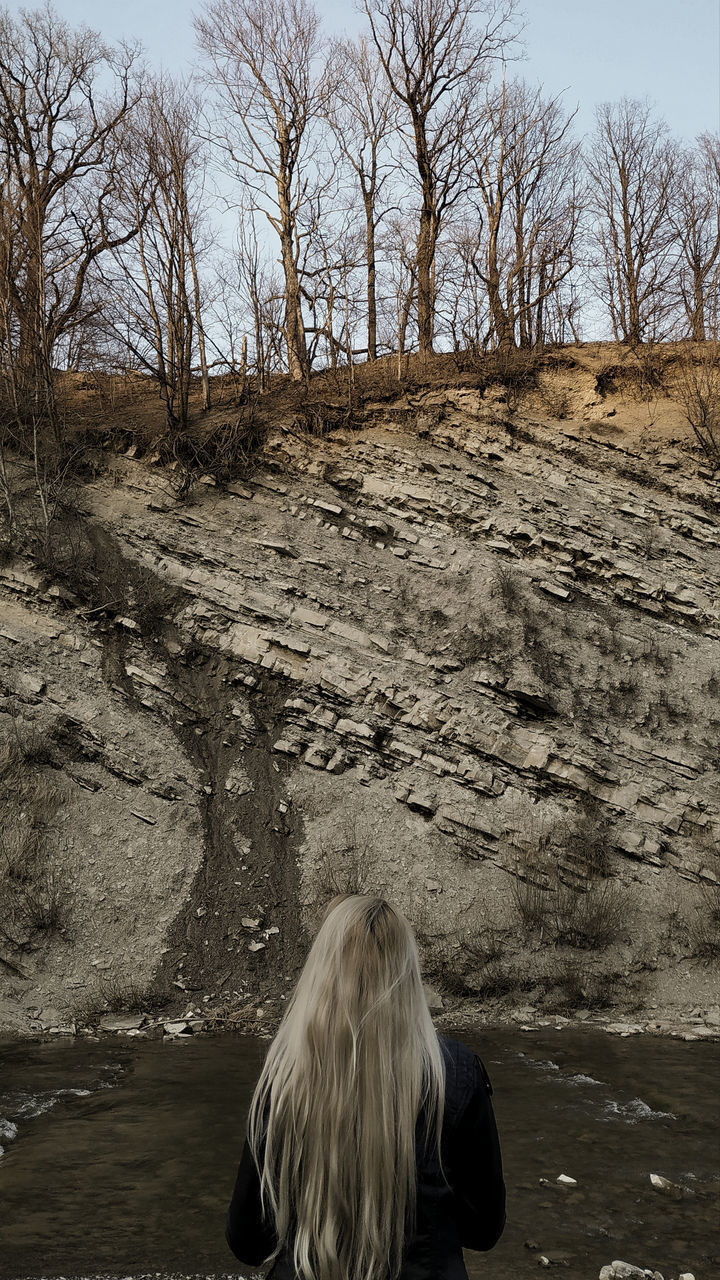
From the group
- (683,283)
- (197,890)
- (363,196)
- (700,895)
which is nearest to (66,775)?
(197,890)

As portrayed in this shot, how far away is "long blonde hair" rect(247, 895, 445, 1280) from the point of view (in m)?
1.70

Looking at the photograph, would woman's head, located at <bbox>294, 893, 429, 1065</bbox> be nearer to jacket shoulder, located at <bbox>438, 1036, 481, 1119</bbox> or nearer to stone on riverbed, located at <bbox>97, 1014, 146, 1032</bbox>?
jacket shoulder, located at <bbox>438, 1036, 481, 1119</bbox>

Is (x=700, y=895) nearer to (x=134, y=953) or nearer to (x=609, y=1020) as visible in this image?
(x=609, y=1020)

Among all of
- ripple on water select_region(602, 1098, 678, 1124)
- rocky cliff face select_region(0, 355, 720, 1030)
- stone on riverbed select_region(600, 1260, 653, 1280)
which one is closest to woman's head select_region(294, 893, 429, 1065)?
stone on riverbed select_region(600, 1260, 653, 1280)

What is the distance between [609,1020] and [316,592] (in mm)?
9018

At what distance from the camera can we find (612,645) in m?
15.8

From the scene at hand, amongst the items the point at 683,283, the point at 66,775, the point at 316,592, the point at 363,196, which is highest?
the point at 363,196

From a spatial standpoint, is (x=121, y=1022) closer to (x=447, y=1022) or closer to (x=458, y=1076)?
(x=447, y=1022)

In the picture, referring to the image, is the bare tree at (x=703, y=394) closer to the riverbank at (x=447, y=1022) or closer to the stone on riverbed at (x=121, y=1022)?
the riverbank at (x=447, y=1022)

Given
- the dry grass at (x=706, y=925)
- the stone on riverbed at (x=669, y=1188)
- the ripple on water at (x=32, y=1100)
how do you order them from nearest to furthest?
the stone on riverbed at (x=669, y=1188) → the ripple on water at (x=32, y=1100) → the dry grass at (x=706, y=925)

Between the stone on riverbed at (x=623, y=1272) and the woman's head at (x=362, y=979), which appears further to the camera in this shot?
the stone on riverbed at (x=623, y=1272)

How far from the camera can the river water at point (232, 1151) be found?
17.0ft

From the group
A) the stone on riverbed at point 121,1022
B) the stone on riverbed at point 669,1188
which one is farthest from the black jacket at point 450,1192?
the stone on riverbed at point 121,1022

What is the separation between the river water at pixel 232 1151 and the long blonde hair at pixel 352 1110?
409 centimetres
